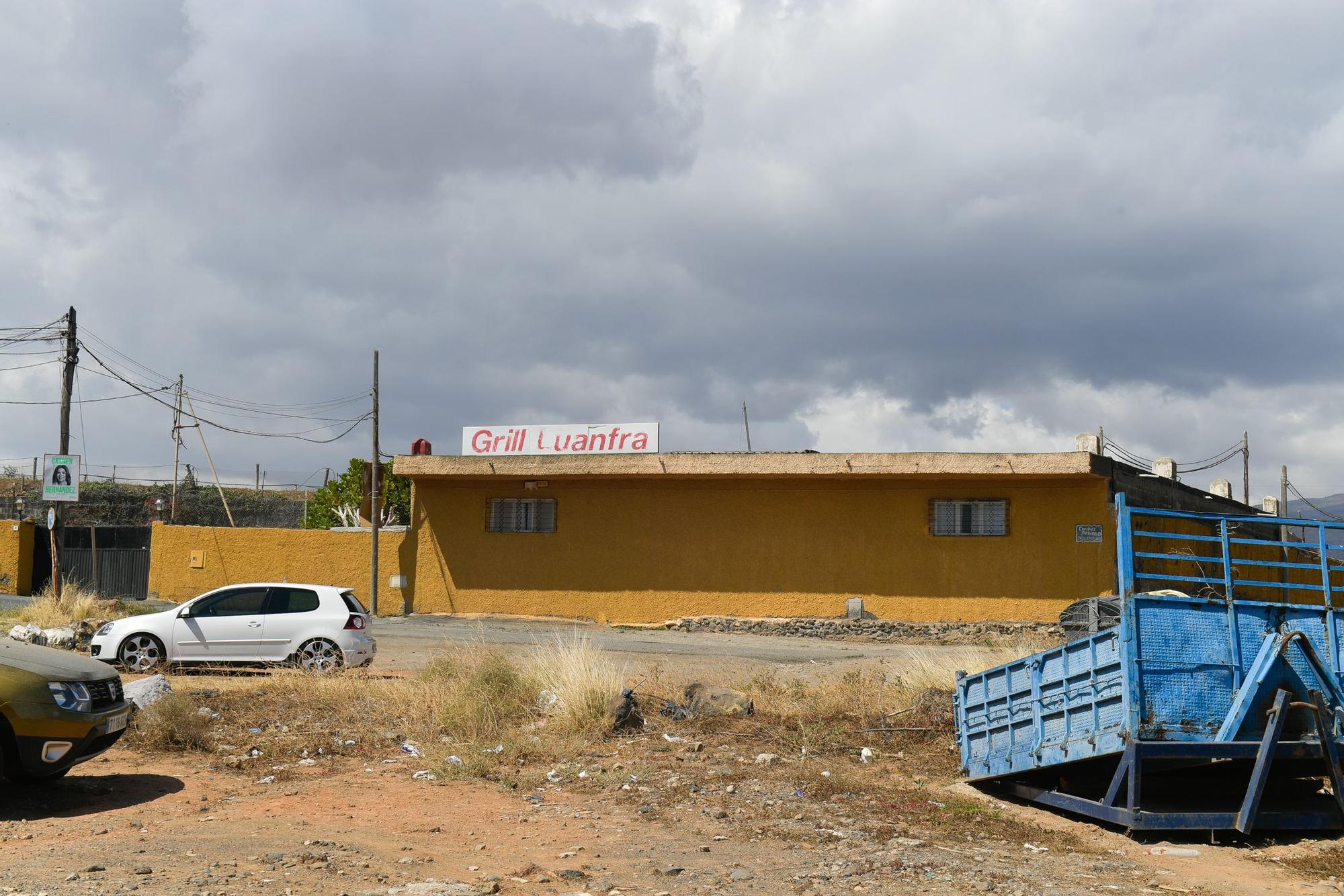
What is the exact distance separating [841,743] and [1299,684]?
3.94m

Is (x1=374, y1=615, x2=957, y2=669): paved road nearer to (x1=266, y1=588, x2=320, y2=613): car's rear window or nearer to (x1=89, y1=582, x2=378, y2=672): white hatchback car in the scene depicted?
(x1=89, y1=582, x2=378, y2=672): white hatchback car

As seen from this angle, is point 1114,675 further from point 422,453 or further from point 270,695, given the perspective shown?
point 422,453

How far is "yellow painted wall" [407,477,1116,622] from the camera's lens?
74.4 feet

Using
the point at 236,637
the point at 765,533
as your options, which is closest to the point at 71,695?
the point at 236,637

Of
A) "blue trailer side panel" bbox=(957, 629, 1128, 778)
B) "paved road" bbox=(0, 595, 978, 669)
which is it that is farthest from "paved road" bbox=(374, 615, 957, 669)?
"blue trailer side panel" bbox=(957, 629, 1128, 778)

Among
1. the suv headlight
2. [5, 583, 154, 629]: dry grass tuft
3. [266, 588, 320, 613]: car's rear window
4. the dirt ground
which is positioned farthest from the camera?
[5, 583, 154, 629]: dry grass tuft

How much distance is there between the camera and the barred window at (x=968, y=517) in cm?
2309

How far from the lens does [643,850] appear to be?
6863mm

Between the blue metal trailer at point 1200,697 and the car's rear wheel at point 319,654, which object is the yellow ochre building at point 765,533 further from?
the blue metal trailer at point 1200,697

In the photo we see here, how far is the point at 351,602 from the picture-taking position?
49.6 ft

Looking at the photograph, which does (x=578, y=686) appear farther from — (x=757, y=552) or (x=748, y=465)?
(x=757, y=552)

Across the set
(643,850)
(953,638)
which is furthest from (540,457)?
(643,850)

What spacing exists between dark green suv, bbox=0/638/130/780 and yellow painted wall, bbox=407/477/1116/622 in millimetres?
17177

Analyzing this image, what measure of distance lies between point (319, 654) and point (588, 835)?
8.46m
